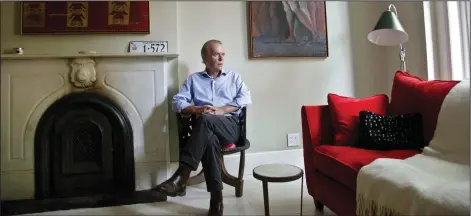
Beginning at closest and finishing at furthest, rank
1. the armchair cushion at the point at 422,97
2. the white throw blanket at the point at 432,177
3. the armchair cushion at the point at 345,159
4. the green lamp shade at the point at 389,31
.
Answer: the white throw blanket at the point at 432,177
the armchair cushion at the point at 345,159
the armchair cushion at the point at 422,97
the green lamp shade at the point at 389,31

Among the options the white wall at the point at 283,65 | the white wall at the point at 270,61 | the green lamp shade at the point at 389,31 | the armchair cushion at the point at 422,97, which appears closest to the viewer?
the armchair cushion at the point at 422,97

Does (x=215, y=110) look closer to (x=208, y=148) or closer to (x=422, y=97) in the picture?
(x=208, y=148)

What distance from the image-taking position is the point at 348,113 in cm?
173

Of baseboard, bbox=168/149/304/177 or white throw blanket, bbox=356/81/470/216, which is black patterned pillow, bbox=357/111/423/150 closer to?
white throw blanket, bbox=356/81/470/216

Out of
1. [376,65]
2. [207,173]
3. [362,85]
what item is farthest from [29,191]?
[376,65]

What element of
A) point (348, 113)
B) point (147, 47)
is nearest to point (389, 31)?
point (348, 113)

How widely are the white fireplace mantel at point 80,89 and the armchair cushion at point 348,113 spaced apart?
1225mm

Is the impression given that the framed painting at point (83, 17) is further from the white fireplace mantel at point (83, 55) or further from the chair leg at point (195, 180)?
the chair leg at point (195, 180)

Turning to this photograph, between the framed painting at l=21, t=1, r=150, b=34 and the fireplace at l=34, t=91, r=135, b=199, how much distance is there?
51cm

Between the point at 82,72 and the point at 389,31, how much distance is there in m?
2.16

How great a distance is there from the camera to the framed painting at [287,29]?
253 cm

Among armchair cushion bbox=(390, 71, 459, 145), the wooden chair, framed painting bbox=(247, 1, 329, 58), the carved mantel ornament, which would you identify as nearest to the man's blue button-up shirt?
the wooden chair

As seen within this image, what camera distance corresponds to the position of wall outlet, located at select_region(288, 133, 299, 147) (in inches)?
103

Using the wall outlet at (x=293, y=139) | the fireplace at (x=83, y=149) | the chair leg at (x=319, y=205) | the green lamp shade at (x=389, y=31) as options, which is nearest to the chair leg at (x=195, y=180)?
the fireplace at (x=83, y=149)
